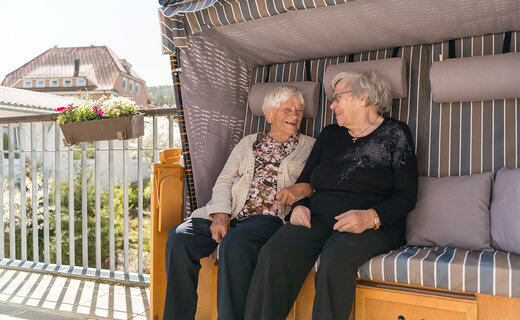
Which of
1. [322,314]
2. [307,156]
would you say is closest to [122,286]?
[307,156]

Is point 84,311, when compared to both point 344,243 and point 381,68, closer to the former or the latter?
point 344,243

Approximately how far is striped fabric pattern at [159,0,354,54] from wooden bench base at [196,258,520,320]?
4.18ft

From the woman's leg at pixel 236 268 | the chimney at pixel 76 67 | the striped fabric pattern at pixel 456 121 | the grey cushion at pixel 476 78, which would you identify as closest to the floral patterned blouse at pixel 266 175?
the woman's leg at pixel 236 268

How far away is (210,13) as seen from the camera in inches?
94.3

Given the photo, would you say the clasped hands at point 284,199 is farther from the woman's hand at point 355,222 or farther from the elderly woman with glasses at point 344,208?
the woman's hand at point 355,222

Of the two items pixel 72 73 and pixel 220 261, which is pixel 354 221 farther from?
pixel 72 73

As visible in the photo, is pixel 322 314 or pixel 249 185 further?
pixel 249 185

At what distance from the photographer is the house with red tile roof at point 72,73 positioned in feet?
116

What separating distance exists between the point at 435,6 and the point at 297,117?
988 millimetres

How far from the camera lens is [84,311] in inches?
111

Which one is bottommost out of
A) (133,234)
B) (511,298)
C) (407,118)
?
(133,234)

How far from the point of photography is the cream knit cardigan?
254 centimetres

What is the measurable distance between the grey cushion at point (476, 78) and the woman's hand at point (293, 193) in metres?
0.92

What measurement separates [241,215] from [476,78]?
149cm
